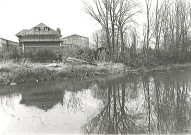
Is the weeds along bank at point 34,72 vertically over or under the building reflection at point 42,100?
over

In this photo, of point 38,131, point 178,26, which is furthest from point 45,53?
point 178,26

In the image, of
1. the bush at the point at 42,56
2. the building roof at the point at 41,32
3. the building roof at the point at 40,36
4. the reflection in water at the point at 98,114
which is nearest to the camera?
the reflection in water at the point at 98,114

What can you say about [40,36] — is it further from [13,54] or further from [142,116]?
[142,116]

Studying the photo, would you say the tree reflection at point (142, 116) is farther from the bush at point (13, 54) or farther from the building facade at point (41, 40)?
the building facade at point (41, 40)

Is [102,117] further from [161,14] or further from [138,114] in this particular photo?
[161,14]

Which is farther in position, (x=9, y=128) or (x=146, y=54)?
(x=146, y=54)

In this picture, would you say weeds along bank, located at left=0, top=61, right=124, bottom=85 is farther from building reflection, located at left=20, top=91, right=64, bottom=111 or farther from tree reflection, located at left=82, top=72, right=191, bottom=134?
tree reflection, located at left=82, top=72, right=191, bottom=134

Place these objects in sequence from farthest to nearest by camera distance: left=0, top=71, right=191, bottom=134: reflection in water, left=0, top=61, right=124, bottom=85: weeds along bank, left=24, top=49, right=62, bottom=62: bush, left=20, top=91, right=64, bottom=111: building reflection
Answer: left=24, top=49, right=62, bottom=62: bush
left=0, top=61, right=124, bottom=85: weeds along bank
left=20, top=91, right=64, bottom=111: building reflection
left=0, top=71, right=191, bottom=134: reflection in water

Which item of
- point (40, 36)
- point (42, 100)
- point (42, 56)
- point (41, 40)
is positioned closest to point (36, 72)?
point (42, 100)

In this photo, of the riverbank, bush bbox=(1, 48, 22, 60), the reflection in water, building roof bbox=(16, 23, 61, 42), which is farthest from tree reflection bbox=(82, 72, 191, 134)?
building roof bbox=(16, 23, 61, 42)

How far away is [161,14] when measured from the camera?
39.2 metres

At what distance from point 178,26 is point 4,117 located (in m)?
40.8

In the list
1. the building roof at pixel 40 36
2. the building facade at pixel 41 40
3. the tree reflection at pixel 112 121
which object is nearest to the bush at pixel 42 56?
the building facade at pixel 41 40

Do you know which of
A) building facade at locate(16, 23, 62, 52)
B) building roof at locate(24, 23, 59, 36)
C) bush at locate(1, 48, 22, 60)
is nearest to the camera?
bush at locate(1, 48, 22, 60)
